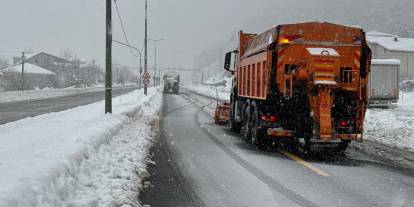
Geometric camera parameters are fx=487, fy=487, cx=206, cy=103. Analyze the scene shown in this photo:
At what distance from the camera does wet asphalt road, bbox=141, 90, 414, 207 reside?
22.9 ft

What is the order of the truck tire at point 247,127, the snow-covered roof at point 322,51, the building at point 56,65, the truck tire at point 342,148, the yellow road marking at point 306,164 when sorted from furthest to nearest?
the building at point 56,65 → the truck tire at point 247,127 → the truck tire at point 342,148 → the snow-covered roof at point 322,51 → the yellow road marking at point 306,164

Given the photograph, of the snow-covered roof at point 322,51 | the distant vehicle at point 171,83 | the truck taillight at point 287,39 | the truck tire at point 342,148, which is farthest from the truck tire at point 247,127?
the distant vehicle at point 171,83

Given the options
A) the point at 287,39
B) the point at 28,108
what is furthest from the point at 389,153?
the point at 28,108

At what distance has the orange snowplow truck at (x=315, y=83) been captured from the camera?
35.8 feet

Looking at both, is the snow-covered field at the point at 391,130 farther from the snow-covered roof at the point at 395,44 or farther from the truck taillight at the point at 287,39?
the snow-covered roof at the point at 395,44

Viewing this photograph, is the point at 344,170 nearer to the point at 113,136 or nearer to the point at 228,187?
the point at 228,187

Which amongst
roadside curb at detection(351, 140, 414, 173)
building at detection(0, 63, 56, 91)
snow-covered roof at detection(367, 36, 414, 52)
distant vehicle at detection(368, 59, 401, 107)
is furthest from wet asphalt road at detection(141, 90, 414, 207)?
building at detection(0, 63, 56, 91)

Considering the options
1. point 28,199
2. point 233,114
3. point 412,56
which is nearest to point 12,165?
point 28,199

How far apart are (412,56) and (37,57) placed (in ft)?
289

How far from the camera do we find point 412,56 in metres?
72.1

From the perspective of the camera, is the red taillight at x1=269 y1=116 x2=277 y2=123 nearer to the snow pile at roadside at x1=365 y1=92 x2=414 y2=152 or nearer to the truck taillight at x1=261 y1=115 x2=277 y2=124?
the truck taillight at x1=261 y1=115 x2=277 y2=124

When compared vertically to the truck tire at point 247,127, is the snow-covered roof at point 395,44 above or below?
above

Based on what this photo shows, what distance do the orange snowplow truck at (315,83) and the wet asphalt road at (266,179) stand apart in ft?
2.14

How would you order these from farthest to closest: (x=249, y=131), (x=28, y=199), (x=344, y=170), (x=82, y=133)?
(x=249, y=131) → (x=82, y=133) → (x=344, y=170) → (x=28, y=199)
